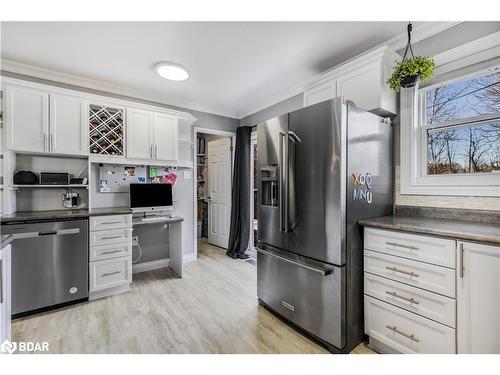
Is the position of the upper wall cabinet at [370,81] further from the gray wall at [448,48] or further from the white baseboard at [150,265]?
the white baseboard at [150,265]

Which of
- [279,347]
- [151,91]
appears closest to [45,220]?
[151,91]

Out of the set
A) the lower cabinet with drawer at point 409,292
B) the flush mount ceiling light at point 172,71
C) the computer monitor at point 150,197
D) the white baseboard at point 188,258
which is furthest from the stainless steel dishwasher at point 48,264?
the lower cabinet with drawer at point 409,292

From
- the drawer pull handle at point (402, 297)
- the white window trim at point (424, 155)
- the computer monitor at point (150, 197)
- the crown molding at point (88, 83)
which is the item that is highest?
the crown molding at point (88, 83)

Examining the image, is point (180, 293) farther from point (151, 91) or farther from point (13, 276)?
point (151, 91)

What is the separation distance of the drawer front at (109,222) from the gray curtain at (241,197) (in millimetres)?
1797

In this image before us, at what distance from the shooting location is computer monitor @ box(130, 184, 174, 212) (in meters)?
3.04

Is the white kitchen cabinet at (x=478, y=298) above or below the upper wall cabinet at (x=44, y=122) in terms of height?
below

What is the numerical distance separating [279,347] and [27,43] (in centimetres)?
349

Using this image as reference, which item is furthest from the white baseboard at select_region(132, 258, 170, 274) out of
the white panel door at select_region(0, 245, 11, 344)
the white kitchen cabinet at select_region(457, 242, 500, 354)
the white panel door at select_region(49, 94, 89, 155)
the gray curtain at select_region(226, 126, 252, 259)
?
the white kitchen cabinet at select_region(457, 242, 500, 354)

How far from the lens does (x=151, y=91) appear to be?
3301mm

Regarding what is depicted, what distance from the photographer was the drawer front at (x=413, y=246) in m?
1.32

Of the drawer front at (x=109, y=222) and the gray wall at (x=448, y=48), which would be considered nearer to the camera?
the gray wall at (x=448, y=48)

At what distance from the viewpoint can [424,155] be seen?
2.05m

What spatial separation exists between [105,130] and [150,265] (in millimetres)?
1959
